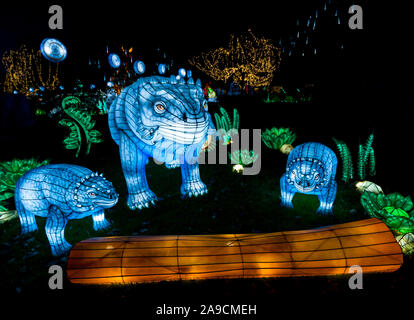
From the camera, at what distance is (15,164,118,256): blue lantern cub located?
316 cm

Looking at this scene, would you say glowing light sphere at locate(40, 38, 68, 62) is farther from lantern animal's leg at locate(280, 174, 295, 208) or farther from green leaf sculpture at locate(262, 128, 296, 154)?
green leaf sculpture at locate(262, 128, 296, 154)

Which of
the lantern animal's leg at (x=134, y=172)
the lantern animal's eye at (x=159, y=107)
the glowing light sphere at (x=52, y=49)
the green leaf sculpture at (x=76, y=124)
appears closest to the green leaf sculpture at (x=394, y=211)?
the lantern animal's eye at (x=159, y=107)

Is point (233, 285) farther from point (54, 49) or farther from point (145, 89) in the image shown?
point (54, 49)

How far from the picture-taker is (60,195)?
124 inches

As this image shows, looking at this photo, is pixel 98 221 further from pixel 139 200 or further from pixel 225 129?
pixel 225 129

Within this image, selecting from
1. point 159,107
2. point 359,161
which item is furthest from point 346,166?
point 159,107

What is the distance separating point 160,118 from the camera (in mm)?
3766

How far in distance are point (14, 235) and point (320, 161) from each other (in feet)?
16.6

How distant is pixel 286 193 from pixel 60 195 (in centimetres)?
363

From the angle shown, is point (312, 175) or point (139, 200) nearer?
point (312, 175)

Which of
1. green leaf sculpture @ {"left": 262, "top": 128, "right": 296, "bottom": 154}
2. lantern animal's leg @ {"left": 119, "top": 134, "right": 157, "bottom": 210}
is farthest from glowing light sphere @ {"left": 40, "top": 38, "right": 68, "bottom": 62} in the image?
green leaf sculpture @ {"left": 262, "top": 128, "right": 296, "bottom": 154}

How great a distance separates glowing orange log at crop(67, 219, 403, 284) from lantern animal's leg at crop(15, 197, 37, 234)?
1.45 meters

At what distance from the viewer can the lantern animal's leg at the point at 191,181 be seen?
191 inches

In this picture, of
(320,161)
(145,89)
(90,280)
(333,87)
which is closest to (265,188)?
(320,161)
